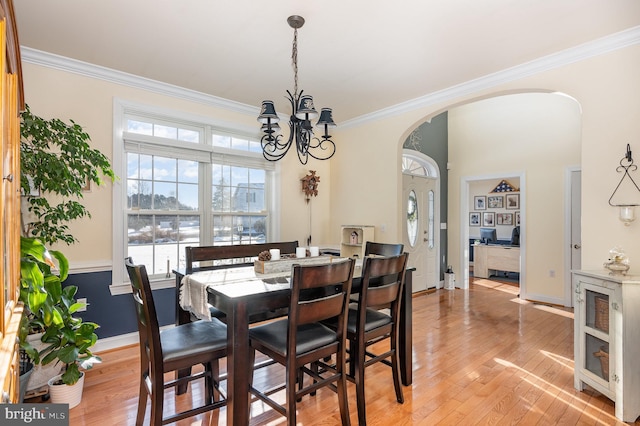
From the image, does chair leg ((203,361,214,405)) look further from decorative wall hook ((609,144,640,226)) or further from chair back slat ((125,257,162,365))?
decorative wall hook ((609,144,640,226))

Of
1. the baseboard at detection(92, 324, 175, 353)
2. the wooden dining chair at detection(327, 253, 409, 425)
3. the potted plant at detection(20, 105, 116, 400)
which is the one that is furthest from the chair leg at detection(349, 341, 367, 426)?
the baseboard at detection(92, 324, 175, 353)

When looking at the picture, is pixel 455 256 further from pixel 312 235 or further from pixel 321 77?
pixel 321 77

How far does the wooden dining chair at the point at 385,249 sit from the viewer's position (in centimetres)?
300

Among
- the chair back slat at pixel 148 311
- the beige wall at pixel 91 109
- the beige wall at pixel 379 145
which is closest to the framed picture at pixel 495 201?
the beige wall at pixel 379 145

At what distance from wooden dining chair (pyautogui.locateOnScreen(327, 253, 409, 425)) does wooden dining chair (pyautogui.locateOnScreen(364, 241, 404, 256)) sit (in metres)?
0.65

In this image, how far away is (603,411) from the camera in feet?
7.43

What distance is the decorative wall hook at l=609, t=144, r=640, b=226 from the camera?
2.47 m

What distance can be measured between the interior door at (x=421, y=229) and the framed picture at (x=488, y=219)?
3.37 m

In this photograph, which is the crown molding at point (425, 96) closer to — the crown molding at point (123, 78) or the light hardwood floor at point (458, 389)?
the crown molding at point (123, 78)

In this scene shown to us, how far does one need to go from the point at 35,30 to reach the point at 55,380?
2582mm

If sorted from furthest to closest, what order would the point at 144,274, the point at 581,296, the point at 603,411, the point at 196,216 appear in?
the point at 196,216 → the point at 581,296 → the point at 603,411 → the point at 144,274

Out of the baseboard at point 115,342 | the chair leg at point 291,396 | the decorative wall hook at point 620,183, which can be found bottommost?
the baseboard at point 115,342

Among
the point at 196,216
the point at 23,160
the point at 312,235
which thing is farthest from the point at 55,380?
the point at 312,235

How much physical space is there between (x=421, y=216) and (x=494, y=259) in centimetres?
245
